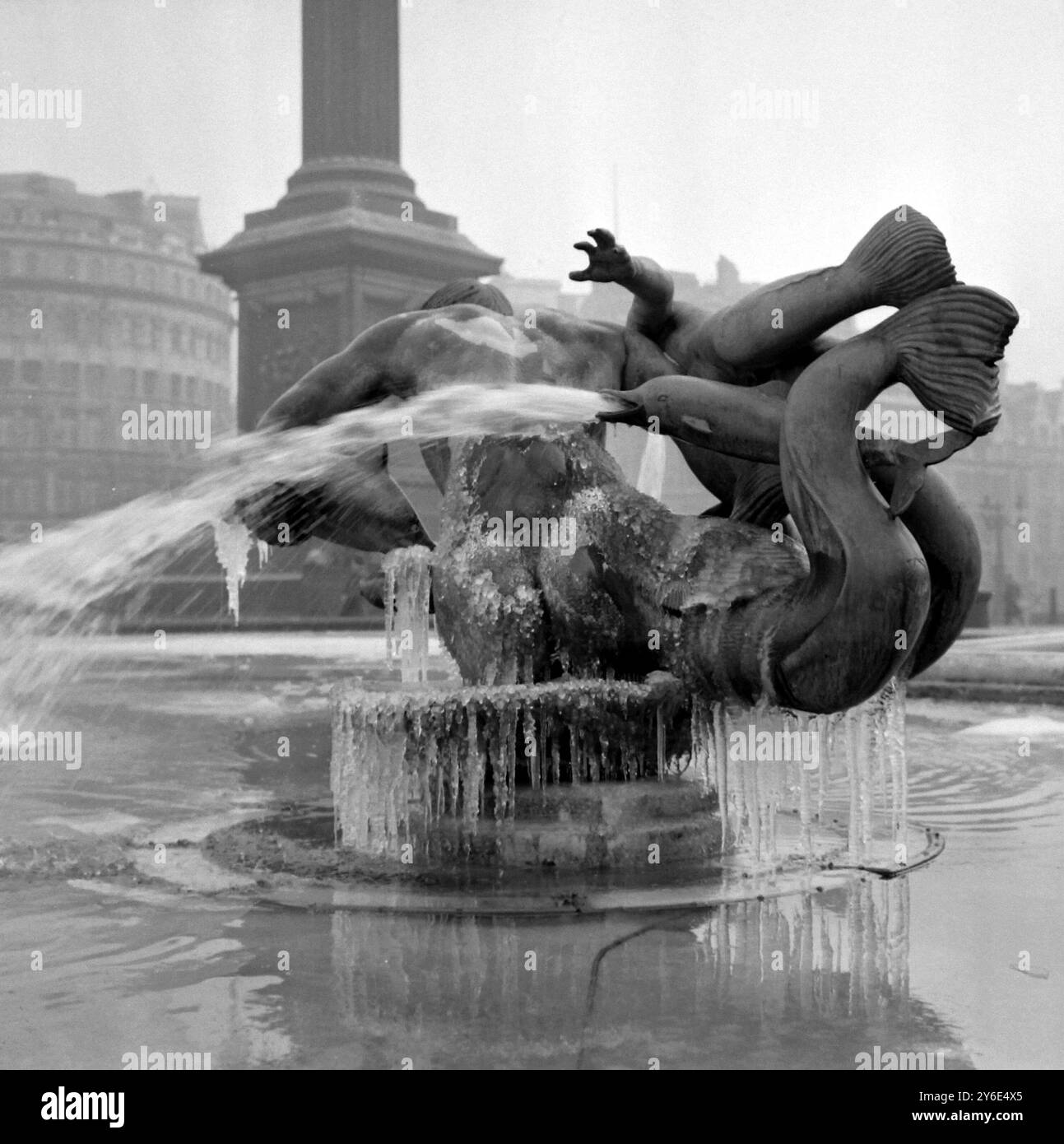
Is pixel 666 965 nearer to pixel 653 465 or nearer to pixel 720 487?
pixel 720 487

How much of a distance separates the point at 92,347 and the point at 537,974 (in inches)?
2769

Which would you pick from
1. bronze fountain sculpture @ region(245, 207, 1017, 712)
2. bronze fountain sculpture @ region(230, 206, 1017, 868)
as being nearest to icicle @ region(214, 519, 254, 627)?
bronze fountain sculpture @ region(245, 207, 1017, 712)

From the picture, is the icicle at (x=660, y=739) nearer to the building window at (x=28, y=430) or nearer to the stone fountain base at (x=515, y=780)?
the stone fountain base at (x=515, y=780)

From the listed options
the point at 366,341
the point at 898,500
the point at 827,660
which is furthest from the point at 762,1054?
the point at 366,341

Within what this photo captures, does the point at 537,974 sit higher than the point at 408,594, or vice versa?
the point at 408,594

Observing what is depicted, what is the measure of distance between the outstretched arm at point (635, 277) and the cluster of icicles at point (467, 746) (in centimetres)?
141

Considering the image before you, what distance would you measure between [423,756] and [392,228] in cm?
2334

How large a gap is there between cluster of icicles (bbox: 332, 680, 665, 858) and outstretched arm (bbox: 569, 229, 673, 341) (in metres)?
1.41

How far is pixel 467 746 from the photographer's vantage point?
4.95 m

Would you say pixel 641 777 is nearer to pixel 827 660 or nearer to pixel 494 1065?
pixel 827 660

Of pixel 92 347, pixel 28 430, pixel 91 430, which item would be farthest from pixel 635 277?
pixel 92 347

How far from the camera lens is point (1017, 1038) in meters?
3.16

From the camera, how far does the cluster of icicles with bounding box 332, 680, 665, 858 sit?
4914 millimetres
